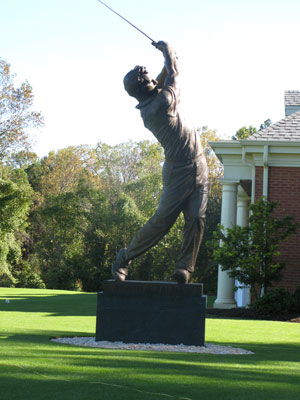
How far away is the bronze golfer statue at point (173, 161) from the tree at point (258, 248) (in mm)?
8618

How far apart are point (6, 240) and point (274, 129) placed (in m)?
20.2

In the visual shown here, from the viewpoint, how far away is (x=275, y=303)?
51.3ft

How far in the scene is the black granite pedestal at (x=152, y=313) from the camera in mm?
7703

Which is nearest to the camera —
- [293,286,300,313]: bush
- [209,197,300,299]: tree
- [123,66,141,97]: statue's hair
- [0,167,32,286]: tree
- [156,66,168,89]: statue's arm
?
[123,66,141,97]: statue's hair

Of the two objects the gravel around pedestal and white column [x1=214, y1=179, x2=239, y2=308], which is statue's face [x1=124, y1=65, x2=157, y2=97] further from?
white column [x1=214, y1=179, x2=239, y2=308]

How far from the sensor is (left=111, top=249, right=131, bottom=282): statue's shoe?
8.07 m

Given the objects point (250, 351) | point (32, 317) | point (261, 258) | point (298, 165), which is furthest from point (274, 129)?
point (250, 351)

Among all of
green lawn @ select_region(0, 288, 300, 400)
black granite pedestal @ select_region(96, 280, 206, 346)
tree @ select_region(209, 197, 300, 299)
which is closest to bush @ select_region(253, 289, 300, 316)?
tree @ select_region(209, 197, 300, 299)

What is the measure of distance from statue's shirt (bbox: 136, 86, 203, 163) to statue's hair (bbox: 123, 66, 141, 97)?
205mm

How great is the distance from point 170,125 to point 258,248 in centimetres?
939

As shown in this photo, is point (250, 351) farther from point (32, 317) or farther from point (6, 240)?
point (6, 240)

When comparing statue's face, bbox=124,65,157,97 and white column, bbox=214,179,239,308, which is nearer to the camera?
statue's face, bbox=124,65,157,97

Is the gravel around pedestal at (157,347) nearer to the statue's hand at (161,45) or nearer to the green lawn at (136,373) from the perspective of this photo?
the green lawn at (136,373)

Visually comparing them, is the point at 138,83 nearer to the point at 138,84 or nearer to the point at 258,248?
the point at 138,84
